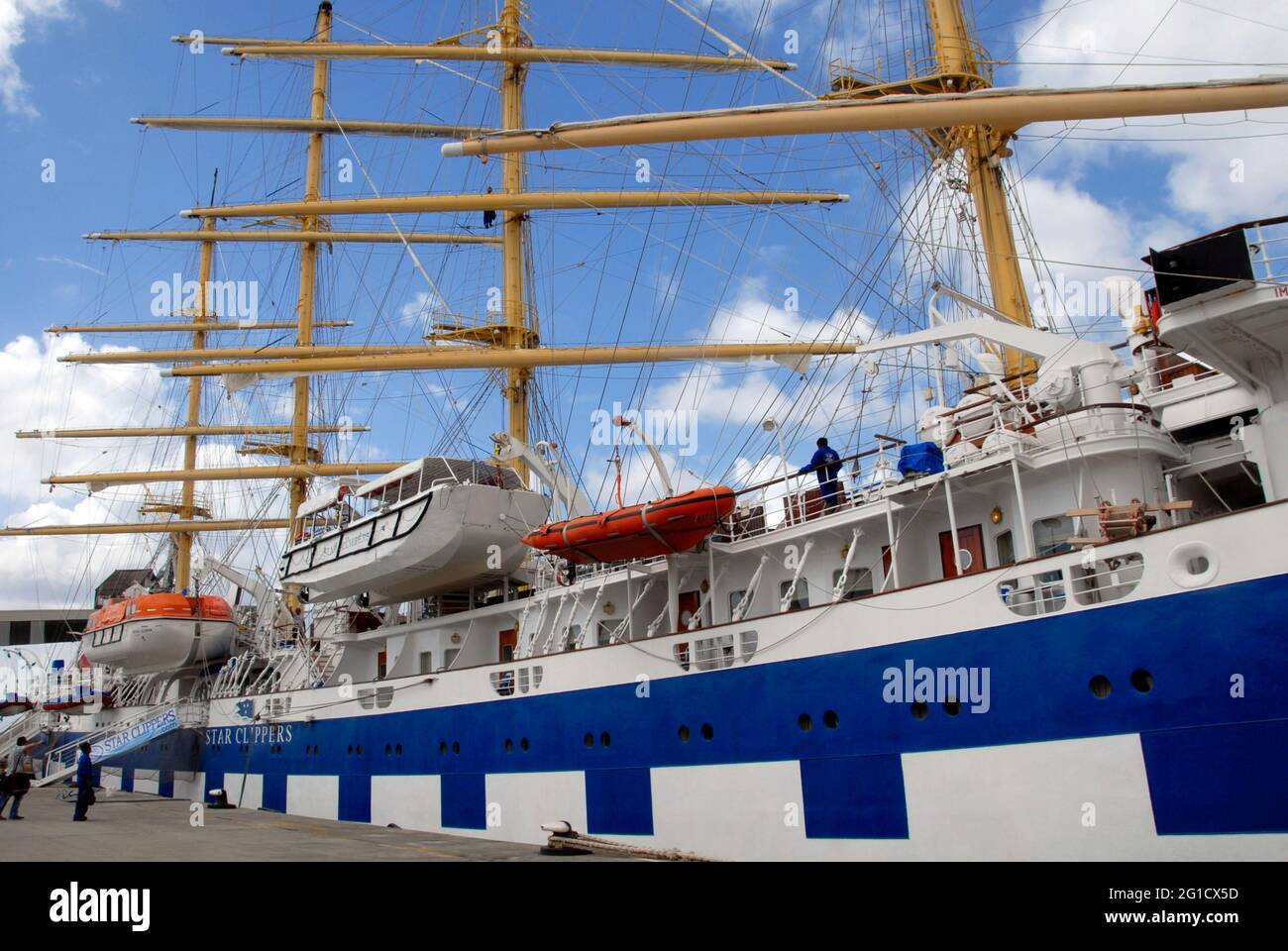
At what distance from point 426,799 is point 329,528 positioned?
6480mm

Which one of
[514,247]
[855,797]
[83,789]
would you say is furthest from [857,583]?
[514,247]

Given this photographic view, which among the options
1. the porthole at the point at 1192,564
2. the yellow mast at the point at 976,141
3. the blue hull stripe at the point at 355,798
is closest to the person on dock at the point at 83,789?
the blue hull stripe at the point at 355,798

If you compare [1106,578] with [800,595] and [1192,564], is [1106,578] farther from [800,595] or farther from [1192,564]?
[800,595]

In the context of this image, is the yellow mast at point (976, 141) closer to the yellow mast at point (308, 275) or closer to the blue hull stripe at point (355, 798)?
the blue hull stripe at point (355, 798)

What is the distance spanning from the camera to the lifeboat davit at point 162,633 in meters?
27.1

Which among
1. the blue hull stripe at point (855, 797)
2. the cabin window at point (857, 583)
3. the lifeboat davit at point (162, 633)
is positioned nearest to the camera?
the blue hull stripe at point (855, 797)

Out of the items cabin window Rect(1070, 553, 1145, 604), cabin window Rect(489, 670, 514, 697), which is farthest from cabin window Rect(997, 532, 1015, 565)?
cabin window Rect(489, 670, 514, 697)

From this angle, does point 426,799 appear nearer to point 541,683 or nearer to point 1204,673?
point 541,683

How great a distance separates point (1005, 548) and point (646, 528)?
4559mm

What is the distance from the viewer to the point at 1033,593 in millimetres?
9906

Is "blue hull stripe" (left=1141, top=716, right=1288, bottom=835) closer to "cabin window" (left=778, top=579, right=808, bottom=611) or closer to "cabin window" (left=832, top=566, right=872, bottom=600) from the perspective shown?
"cabin window" (left=832, top=566, right=872, bottom=600)

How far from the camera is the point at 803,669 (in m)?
11.6

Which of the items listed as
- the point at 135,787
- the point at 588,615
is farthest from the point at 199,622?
the point at 588,615

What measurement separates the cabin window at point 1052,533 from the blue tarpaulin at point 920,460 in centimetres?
128
